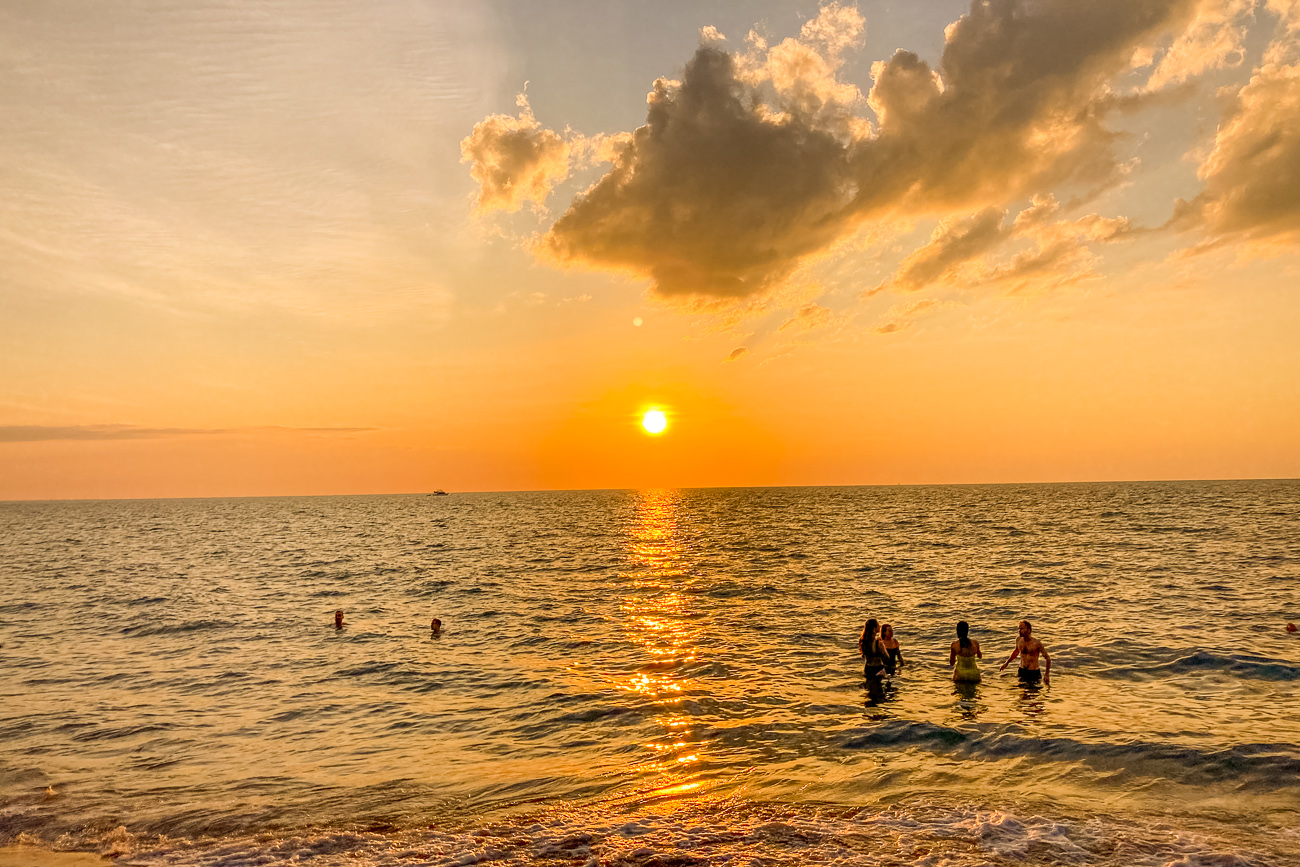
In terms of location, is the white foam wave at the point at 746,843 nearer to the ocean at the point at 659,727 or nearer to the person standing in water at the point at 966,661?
the ocean at the point at 659,727

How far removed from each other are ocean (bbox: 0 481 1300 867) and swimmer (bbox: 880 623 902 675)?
563 millimetres

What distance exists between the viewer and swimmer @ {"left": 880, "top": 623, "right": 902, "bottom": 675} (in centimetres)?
2222

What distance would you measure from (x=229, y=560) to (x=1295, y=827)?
8437cm

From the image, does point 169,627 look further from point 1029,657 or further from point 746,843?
point 1029,657

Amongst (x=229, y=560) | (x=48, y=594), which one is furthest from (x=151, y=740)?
(x=229, y=560)

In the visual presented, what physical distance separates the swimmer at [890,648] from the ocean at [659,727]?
563 mm

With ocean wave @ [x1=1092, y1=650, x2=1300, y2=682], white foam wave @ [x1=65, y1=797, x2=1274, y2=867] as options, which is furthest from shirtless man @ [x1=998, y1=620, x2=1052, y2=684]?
white foam wave @ [x1=65, y1=797, x2=1274, y2=867]

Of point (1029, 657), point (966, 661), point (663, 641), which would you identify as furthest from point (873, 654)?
point (663, 641)

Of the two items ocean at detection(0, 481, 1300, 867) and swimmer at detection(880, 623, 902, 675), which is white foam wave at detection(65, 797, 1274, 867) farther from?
swimmer at detection(880, 623, 902, 675)

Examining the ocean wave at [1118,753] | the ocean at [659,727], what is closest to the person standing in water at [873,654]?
the ocean at [659,727]

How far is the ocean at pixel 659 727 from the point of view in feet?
38.0

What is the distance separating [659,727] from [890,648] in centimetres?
884

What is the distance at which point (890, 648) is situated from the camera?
22672 millimetres

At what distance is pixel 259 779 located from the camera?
50.2 ft
